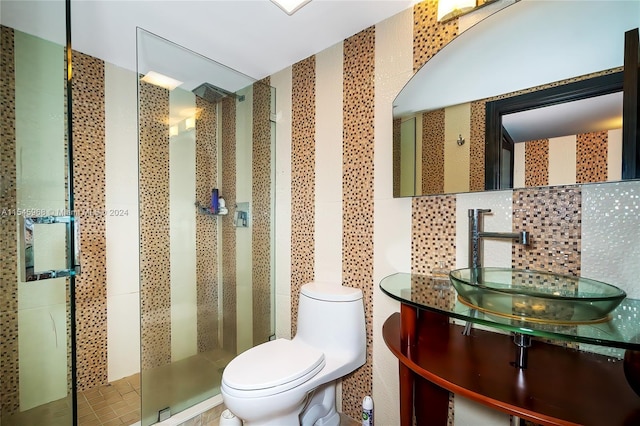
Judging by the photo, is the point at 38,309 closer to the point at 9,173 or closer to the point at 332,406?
the point at 9,173

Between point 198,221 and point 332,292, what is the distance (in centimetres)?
94

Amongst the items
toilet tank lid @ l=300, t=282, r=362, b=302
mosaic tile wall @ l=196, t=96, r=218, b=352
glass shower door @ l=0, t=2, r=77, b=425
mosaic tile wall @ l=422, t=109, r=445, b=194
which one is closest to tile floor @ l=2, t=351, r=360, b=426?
mosaic tile wall @ l=196, t=96, r=218, b=352

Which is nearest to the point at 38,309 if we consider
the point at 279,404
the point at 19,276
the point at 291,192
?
the point at 19,276

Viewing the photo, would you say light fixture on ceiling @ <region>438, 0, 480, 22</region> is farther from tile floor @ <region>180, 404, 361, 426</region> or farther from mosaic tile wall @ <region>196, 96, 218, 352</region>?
tile floor @ <region>180, 404, 361, 426</region>

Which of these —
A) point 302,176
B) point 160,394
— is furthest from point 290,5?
point 160,394

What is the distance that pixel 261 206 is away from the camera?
2.01 metres

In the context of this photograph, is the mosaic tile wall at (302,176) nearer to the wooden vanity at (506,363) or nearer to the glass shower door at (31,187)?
the wooden vanity at (506,363)

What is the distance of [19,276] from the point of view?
1157 millimetres

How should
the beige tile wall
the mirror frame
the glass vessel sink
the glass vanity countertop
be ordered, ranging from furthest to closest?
the beige tile wall
the mirror frame
the glass vessel sink
the glass vanity countertop

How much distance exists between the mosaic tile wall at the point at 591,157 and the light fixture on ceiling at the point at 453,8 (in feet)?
2.30

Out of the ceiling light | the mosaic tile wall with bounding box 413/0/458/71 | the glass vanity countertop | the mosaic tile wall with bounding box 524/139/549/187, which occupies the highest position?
the mosaic tile wall with bounding box 413/0/458/71

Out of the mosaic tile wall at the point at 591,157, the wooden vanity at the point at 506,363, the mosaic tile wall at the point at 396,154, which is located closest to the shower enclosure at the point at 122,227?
the mosaic tile wall at the point at 396,154

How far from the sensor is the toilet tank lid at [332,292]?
1487 millimetres

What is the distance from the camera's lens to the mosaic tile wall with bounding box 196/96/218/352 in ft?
5.83
